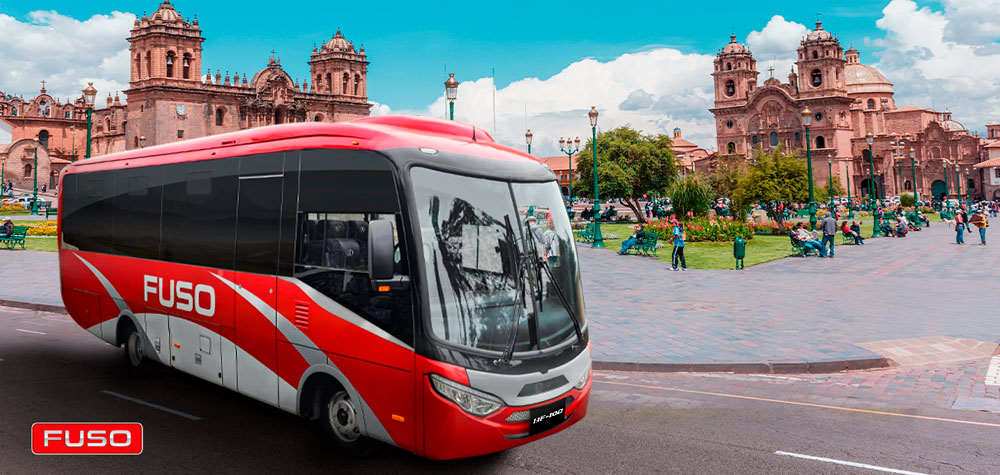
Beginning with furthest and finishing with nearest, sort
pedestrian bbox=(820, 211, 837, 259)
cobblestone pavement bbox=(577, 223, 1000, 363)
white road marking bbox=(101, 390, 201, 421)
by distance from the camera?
pedestrian bbox=(820, 211, 837, 259), cobblestone pavement bbox=(577, 223, 1000, 363), white road marking bbox=(101, 390, 201, 421)

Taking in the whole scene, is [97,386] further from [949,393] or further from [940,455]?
[949,393]

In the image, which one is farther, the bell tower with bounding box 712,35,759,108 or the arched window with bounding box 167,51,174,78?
the bell tower with bounding box 712,35,759,108

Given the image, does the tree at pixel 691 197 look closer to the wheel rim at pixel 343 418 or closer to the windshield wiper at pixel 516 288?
the windshield wiper at pixel 516 288

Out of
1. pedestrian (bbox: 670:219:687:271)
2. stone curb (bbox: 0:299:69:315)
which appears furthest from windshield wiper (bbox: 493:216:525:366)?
pedestrian (bbox: 670:219:687:271)

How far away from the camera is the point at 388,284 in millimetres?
4711

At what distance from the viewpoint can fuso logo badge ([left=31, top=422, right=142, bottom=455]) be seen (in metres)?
5.54

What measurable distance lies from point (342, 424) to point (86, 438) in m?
2.60

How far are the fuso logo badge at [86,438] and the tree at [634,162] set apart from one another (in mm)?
41398

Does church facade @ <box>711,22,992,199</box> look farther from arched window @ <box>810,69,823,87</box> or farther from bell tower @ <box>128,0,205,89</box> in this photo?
bell tower @ <box>128,0,205,89</box>

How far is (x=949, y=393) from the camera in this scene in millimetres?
7332

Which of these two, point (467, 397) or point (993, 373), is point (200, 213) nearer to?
point (467, 397)

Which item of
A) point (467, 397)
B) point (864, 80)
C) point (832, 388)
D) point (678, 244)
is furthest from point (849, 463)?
point (864, 80)

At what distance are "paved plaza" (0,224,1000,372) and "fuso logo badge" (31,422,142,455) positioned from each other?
5.63 metres

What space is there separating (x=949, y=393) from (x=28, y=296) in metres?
17.3
